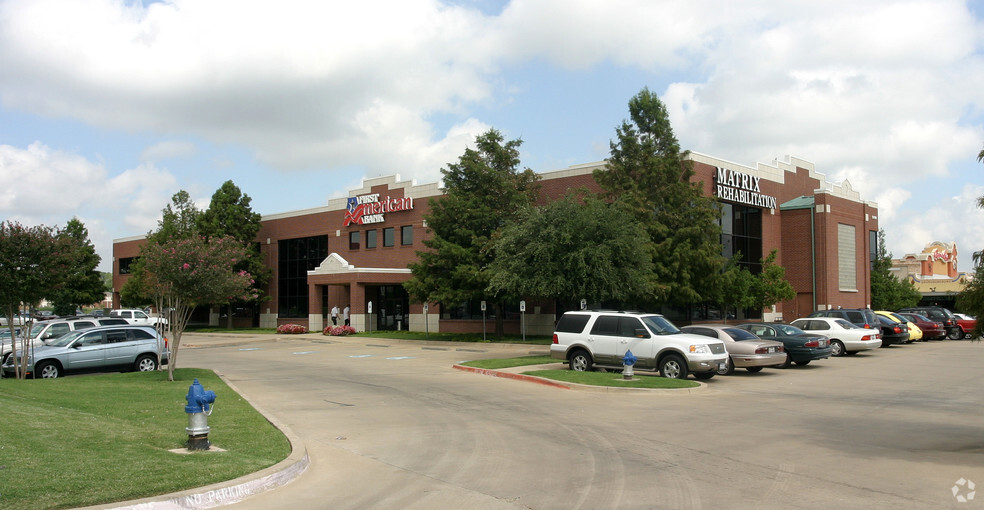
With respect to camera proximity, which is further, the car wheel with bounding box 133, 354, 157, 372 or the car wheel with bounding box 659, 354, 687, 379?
the car wheel with bounding box 133, 354, 157, 372

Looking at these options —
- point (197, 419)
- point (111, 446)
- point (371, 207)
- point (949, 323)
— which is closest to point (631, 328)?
point (197, 419)

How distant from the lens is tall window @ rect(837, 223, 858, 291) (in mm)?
48438

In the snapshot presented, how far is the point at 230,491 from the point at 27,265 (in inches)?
592

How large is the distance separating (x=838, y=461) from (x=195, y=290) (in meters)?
15.8

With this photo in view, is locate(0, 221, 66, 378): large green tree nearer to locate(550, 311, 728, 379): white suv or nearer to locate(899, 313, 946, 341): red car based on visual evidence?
locate(550, 311, 728, 379): white suv

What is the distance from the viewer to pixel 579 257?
1049 inches

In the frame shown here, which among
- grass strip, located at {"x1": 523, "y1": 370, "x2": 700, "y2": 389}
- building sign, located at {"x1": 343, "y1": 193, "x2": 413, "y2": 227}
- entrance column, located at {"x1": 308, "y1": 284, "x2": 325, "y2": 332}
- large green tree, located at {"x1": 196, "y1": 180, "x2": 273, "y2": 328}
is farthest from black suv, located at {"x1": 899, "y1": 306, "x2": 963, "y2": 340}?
large green tree, located at {"x1": 196, "y1": 180, "x2": 273, "y2": 328}

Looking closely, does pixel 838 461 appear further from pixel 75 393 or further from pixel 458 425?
pixel 75 393

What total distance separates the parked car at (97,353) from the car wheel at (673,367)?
14683mm

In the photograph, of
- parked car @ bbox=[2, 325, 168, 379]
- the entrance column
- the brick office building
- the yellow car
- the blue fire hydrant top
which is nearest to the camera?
the blue fire hydrant top

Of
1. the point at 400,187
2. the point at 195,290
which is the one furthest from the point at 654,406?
the point at 400,187

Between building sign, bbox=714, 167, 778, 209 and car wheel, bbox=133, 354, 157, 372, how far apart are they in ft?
95.0

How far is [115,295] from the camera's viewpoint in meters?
76.6

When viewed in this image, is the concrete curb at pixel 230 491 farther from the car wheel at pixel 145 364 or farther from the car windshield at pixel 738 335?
the car windshield at pixel 738 335
